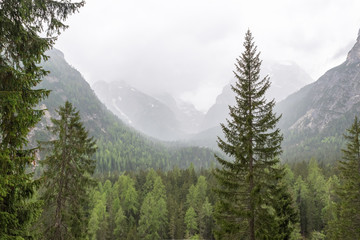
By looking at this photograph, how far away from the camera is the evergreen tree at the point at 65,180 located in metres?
12.7

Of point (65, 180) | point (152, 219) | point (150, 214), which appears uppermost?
point (65, 180)

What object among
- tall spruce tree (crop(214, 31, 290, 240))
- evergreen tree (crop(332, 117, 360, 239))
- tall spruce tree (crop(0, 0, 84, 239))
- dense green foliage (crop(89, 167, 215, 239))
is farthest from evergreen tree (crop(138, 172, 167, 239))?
tall spruce tree (crop(0, 0, 84, 239))

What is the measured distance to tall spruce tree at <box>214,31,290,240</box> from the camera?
10.5 m

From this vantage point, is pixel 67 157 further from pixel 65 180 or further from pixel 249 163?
pixel 249 163

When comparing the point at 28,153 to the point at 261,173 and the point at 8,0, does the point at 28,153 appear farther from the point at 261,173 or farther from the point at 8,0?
the point at 261,173

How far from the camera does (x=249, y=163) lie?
10914 mm

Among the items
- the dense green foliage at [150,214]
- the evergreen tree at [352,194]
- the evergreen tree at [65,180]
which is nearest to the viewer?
the evergreen tree at [65,180]

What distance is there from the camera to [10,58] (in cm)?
626

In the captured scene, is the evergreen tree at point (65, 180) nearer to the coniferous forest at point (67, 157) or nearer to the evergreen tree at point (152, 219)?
the coniferous forest at point (67, 157)

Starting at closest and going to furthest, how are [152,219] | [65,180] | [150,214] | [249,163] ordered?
[249,163], [65,180], [150,214], [152,219]

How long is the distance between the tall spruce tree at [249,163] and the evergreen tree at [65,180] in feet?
31.9

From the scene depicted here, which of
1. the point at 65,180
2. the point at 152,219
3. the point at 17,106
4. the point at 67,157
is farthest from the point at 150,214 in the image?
the point at 17,106

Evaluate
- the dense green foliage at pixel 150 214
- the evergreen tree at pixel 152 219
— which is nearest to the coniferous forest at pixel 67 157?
the dense green foliage at pixel 150 214

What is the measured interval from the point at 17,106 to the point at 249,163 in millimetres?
10234
